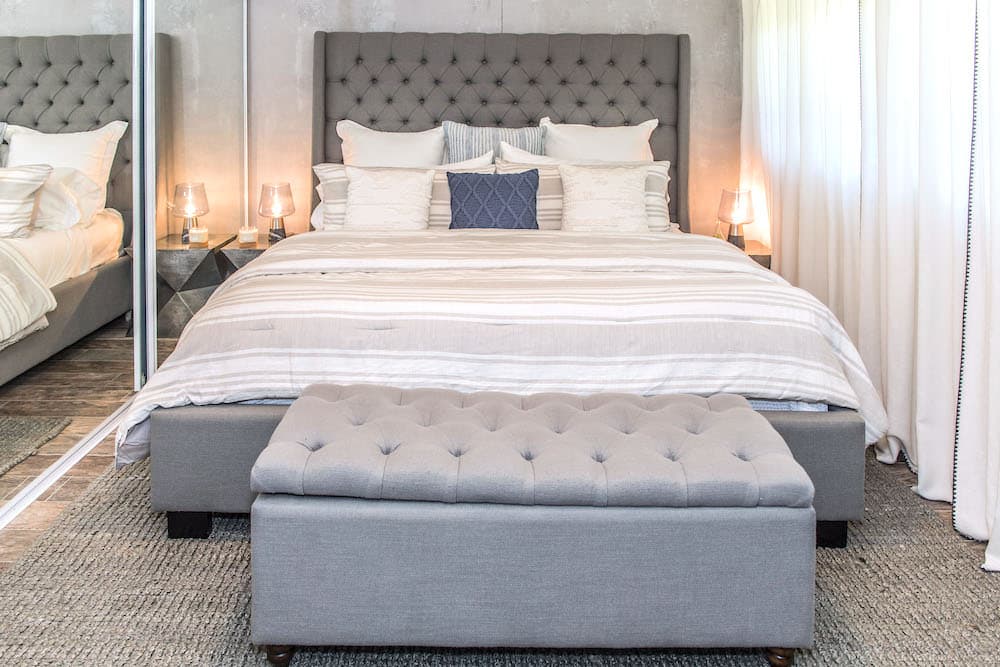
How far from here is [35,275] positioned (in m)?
2.77

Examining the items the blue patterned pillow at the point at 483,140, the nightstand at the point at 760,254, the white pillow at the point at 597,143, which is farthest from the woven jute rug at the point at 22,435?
the nightstand at the point at 760,254

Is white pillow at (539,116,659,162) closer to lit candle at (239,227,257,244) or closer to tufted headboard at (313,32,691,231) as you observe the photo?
tufted headboard at (313,32,691,231)

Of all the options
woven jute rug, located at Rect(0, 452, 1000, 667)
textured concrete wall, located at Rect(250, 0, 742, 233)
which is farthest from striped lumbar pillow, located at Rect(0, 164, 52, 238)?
textured concrete wall, located at Rect(250, 0, 742, 233)

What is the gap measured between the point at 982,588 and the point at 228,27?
3556 mm

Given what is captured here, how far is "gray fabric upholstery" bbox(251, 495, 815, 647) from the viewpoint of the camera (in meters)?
2.02

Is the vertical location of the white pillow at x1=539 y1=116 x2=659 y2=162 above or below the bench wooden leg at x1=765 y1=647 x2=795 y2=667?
above

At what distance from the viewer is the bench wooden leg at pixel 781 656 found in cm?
208

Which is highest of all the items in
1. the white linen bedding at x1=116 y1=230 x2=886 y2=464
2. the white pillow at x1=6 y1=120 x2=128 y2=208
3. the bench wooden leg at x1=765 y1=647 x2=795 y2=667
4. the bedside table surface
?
the white pillow at x1=6 y1=120 x2=128 y2=208

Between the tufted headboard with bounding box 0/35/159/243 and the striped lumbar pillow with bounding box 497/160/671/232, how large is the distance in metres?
1.40

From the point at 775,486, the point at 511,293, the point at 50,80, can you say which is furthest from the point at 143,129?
the point at 775,486

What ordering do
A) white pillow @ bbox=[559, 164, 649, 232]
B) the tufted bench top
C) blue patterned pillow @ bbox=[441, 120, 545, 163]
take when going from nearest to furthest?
the tufted bench top → white pillow @ bbox=[559, 164, 649, 232] → blue patterned pillow @ bbox=[441, 120, 545, 163]

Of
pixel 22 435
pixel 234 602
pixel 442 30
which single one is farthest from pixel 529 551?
pixel 442 30

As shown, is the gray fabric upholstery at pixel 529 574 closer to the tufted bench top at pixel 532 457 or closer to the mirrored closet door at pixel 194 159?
the tufted bench top at pixel 532 457

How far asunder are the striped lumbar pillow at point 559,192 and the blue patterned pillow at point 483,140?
0.18 m
